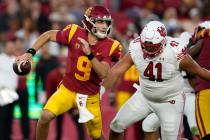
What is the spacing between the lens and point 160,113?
938 centimetres

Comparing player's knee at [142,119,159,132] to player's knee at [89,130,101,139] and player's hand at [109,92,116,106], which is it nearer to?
player's knee at [89,130,101,139]

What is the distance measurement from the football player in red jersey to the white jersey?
36 centimetres

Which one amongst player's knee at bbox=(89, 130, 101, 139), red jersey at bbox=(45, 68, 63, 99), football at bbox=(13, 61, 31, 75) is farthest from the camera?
red jersey at bbox=(45, 68, 63, 99)

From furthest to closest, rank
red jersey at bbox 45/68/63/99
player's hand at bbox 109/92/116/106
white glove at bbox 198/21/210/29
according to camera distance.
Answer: player's hand at bbox 109/92/116/106 < red jersey at bbox 45/68/63/99 < white glove at bbox 198/21/210/29

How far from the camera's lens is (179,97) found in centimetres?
938

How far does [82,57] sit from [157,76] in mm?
897

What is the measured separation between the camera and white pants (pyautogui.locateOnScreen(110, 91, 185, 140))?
9305 mm

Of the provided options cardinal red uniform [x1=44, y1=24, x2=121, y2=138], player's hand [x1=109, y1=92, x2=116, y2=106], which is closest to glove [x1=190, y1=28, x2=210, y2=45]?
cardinal red uniform [x1=44, y1=24, x2=121, y2=138]

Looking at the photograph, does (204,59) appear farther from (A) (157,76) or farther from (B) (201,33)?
(A) (157,76)

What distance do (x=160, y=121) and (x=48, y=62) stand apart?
4.35 meters

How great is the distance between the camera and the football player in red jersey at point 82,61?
9.36 meters

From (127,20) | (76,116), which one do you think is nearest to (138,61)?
(76,116)

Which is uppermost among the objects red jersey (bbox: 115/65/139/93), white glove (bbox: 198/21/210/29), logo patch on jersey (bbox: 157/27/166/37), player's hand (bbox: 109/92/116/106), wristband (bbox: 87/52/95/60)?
logo patch on jersey (bbox: 157/27/166/37)

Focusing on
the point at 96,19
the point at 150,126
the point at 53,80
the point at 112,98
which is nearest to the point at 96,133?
the point at 150,126
